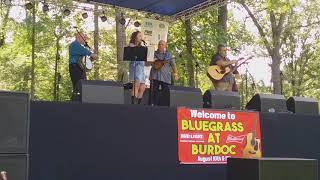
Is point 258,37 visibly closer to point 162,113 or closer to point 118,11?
point 118,11

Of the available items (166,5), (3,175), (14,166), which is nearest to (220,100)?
(14,166)

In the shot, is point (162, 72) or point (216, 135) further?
point (162, 72)

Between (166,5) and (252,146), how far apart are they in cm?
489

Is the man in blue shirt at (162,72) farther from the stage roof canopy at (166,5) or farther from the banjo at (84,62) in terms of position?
the stage roof canopy at (166,5)

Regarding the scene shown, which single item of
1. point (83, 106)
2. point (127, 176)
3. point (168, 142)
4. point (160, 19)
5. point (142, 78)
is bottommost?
point (127, 176)

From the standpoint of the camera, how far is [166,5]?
34.9 feet

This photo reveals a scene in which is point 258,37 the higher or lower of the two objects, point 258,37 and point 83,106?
the higher

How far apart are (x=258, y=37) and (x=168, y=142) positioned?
14821mm

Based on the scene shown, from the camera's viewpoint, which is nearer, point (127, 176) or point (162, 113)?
point (127, 176)

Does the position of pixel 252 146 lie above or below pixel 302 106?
below

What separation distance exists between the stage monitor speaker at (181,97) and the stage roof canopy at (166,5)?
4.16 metres

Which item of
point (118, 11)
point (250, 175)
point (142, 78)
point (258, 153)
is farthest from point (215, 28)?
point (250, 175)

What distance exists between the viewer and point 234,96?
6.94 m

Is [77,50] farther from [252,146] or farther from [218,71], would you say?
[252,146]
